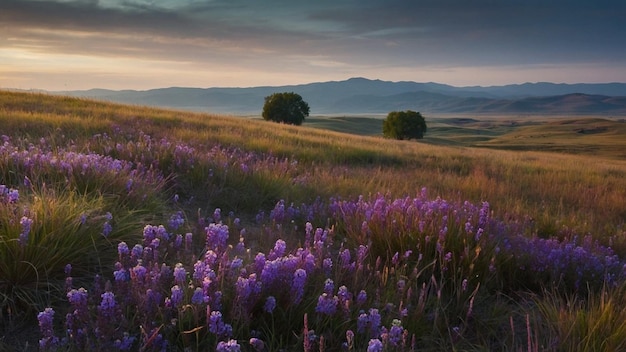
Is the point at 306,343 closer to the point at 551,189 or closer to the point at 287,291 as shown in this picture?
the point at 287,291

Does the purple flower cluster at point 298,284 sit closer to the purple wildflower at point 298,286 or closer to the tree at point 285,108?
the purple wildflower at point 298,286

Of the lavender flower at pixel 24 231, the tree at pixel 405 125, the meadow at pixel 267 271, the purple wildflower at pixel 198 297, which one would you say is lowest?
the tree at pixel 405 125

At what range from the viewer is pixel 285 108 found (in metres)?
63.2

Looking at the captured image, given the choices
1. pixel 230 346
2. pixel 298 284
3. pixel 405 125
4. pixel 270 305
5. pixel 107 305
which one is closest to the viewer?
pixel 230 346

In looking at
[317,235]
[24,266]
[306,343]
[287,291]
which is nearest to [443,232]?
[317,235]

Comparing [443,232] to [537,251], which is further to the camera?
[537,251]

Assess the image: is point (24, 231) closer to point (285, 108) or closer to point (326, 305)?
point (326, 305)

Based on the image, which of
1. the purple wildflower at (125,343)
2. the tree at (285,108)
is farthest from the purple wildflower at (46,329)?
the tree at (285,108)

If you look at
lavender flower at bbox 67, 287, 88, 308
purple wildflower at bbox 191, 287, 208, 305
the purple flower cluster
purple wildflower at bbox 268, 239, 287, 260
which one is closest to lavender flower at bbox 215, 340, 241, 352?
the purple flower cluster

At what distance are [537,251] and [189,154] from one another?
457cm

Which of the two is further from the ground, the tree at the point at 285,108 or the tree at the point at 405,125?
the tree at the point at 285,108

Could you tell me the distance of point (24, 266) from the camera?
2699 mm

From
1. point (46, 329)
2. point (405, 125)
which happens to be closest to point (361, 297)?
point (46, 329)

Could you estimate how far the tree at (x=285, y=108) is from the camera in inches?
2489
